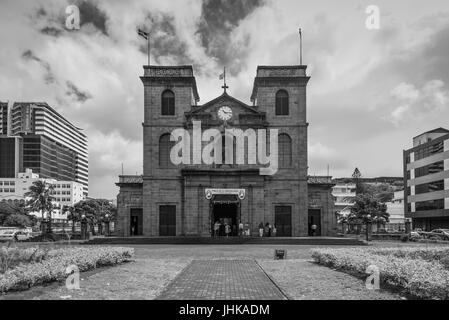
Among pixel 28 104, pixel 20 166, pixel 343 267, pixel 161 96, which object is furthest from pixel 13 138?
pixel 343 267

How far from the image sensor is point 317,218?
50.6 m

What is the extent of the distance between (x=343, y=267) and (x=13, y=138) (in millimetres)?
162444

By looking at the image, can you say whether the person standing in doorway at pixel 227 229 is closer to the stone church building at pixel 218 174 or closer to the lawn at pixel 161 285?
the stone church building at pixel 218 174

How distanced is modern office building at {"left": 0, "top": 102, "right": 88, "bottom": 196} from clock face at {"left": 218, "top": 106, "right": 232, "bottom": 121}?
130 m

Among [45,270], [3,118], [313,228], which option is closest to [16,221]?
[313,228]

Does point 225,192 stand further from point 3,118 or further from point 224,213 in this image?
point 3,118

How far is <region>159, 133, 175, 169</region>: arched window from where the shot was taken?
4900 cm

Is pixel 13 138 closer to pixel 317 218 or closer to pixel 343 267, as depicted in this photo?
pixel 317 218

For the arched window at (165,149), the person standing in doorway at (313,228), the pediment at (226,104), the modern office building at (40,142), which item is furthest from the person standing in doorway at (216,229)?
the modern office building at (40,142)

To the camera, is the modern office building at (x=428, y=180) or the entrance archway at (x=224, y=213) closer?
the entrance archway at (x=224, y=213)

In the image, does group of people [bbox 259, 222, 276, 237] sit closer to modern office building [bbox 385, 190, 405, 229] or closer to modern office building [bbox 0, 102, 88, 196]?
modern office building [bbox 385, 190, 405, 229]

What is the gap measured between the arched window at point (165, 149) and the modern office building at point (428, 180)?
44.5 meters

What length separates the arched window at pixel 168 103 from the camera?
49.5m
